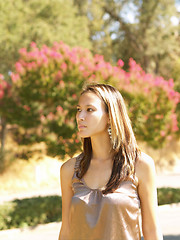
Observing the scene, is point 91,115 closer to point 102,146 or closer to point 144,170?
point 102,146

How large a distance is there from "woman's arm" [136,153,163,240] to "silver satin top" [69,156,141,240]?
0.04 metres

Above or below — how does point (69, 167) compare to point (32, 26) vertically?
below

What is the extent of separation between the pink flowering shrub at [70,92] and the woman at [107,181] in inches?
451

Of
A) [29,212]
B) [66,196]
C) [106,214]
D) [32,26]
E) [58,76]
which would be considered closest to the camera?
[106,214]

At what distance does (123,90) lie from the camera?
14625mm

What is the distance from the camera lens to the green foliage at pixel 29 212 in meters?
11.1

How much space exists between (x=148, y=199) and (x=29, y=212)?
973cm

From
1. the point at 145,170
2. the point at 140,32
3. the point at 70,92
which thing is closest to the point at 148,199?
the point at 145,170

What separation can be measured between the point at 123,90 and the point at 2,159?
10.3m

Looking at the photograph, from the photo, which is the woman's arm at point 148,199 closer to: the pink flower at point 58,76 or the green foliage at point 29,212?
the green foliage at point 29,212

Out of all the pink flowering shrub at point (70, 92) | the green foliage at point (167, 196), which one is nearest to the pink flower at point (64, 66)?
the pink flowering shrub at point (70, 92)

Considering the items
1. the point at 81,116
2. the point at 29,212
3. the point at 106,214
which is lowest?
the point at 29,212

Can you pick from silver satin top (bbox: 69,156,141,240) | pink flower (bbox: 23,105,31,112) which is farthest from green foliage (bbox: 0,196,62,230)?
silver satin top (bbox: 69,156,141,240)

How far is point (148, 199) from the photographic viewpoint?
2318 mm
